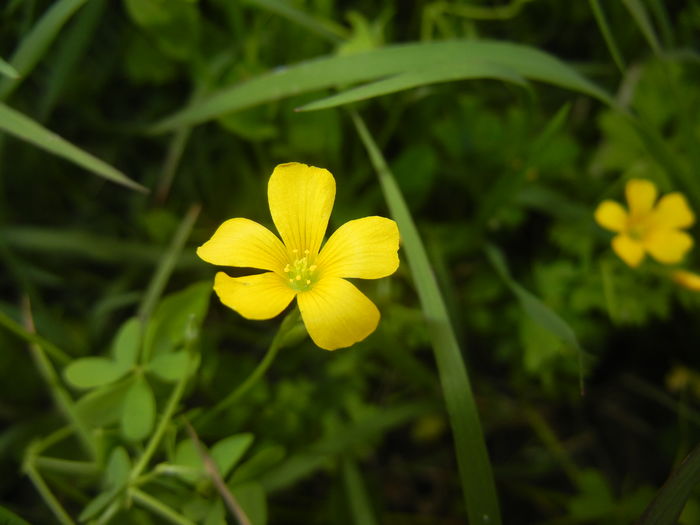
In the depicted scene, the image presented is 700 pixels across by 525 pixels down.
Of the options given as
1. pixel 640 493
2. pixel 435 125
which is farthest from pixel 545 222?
pixel 640 493

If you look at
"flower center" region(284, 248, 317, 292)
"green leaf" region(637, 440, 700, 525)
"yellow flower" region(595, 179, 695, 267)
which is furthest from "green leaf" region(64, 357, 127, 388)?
"yellow flower" region(595, 179, 695, 267)

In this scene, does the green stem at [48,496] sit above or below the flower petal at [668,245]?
below

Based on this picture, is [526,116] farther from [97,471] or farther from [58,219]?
[58,219]

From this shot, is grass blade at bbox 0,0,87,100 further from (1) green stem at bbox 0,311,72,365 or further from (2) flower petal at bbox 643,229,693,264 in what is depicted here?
(2) flower petal at bbox 643,229,693,264

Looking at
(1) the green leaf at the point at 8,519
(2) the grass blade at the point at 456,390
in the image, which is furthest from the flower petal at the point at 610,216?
(1) the green leaf at the point at 8,519

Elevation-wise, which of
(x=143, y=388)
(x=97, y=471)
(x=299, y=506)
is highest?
(x=143, y=388)

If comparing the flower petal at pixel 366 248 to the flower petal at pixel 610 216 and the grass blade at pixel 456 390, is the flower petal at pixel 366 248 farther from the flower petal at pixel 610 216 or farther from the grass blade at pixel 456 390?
the flower petal at pixel 610 216

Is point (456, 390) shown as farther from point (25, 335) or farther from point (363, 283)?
point (25, 335)
